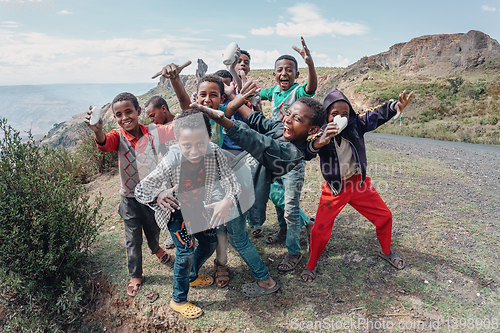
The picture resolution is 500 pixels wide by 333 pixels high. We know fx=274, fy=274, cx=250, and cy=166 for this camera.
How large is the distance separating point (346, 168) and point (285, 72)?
125 centimetres

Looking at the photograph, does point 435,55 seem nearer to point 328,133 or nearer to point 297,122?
point 328,133

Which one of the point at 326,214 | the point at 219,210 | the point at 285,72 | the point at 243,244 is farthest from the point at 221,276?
the point at 285,72

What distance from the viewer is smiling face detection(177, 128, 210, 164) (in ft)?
6.75

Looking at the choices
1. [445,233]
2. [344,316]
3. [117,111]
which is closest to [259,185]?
[344,316]

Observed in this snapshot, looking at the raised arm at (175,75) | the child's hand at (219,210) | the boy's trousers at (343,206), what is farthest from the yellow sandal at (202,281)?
the raised arm at (175,75)

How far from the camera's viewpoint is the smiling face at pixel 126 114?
256 centimetres

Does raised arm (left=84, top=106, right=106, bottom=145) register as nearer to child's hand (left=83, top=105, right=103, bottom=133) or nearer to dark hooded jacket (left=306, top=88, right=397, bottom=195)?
child's hand (left=83, top=105, right=103, bottom=133)

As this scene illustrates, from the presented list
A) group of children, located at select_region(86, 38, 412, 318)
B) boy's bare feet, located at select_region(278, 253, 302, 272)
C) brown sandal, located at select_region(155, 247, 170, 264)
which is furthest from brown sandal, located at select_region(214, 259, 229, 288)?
brown sandal, located at select_region(155, 247, 170, 264)

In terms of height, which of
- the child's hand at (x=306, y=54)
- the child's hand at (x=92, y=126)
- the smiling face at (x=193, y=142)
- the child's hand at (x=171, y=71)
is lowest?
the smiling face at (x=193, y=142)

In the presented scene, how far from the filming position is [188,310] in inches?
93.9

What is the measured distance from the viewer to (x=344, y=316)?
233 centimetres

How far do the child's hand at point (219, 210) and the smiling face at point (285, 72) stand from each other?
1.57 m

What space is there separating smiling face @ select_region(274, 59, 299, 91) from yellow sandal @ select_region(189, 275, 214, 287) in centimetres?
219

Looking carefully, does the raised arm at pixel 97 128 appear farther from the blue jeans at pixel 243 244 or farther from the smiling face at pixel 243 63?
the smiling face at pixel 243 63
